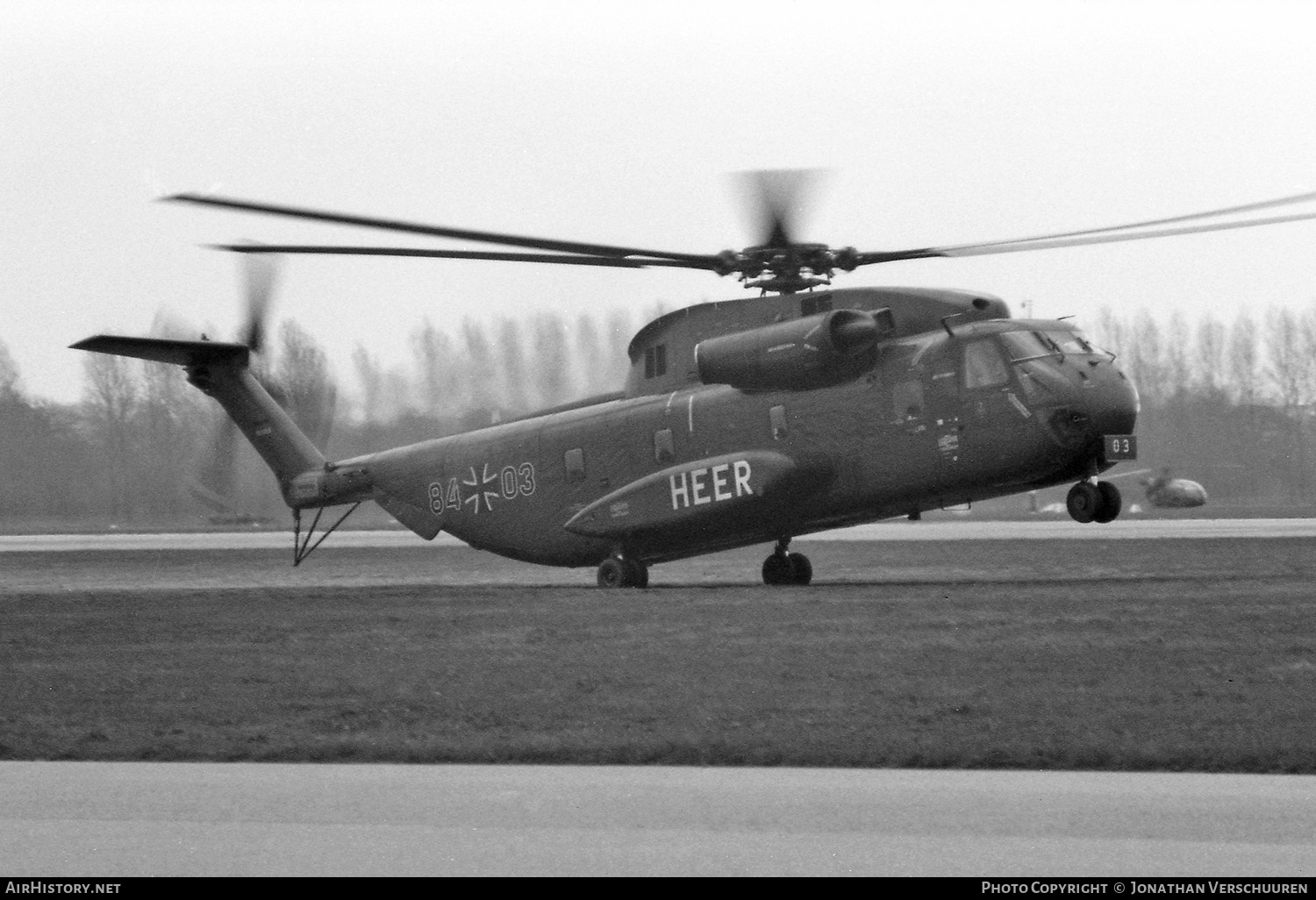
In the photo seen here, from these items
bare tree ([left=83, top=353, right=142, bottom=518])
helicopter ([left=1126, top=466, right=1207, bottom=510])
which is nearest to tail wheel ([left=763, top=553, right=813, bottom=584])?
bare tree ([left=83, top=353, right=142, bottom=518])

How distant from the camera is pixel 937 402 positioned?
69.8 feet

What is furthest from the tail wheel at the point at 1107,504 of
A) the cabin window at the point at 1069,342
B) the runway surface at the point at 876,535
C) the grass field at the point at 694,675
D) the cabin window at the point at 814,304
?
the runway surface at the point at 876,535

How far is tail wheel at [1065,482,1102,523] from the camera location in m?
19.9

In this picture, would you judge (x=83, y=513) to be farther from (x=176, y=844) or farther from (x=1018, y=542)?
(x=176, y=844)

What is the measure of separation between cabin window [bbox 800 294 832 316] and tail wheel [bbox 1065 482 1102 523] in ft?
13.4

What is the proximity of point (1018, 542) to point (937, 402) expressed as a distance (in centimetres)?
1588

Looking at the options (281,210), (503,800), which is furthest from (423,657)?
(503,800)

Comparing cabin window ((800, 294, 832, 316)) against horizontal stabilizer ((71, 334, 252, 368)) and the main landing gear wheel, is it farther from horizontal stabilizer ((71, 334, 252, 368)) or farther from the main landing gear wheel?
horizontal stabilizer ((71, 334, 252, 368))

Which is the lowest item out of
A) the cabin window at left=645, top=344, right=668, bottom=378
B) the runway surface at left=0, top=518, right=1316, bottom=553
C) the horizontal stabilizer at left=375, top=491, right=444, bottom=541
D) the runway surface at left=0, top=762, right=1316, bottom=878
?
the runway surface at left=0, top=518, right=1316, bottom=553

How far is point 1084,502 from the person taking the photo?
1995 centimetres

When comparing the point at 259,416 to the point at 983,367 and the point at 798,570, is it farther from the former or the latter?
the point at 983,367

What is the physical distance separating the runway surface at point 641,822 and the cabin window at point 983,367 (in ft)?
42.0

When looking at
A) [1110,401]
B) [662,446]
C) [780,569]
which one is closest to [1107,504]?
[1110,401]

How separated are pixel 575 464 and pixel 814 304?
4.77m
